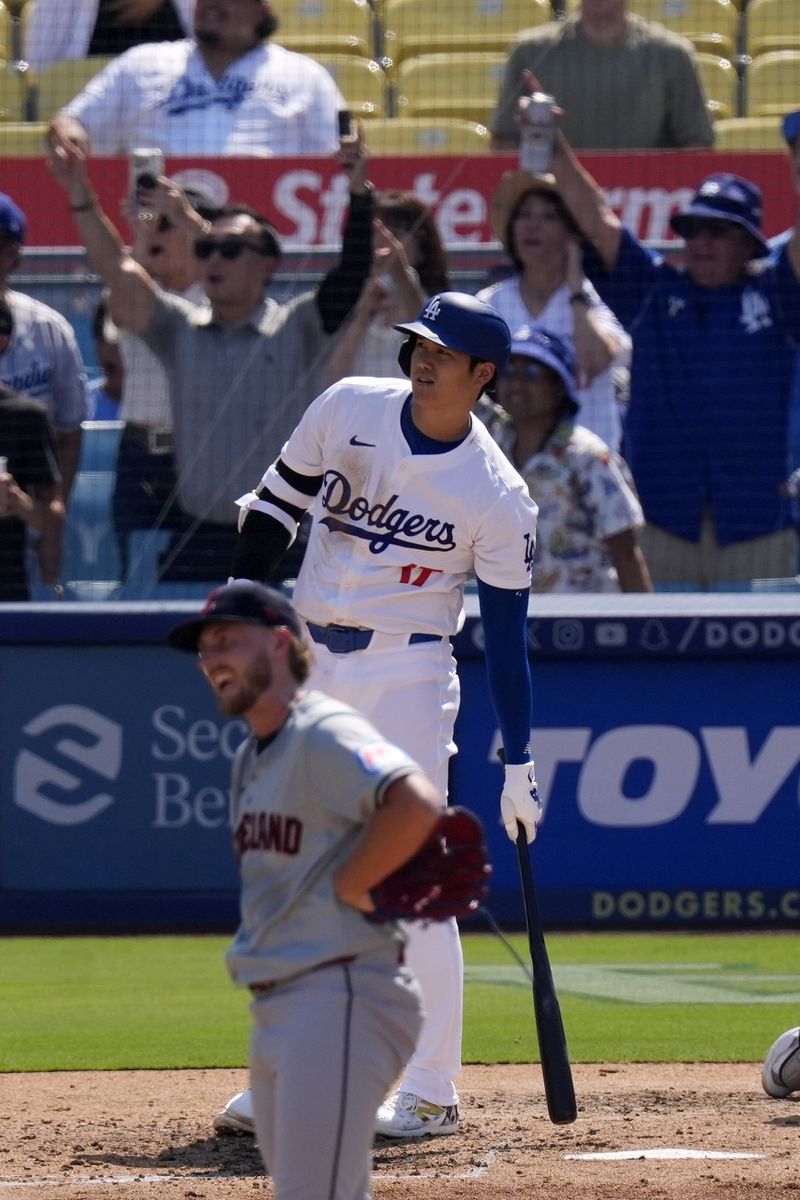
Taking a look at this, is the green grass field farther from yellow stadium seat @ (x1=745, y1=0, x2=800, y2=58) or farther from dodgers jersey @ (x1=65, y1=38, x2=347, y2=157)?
yellow stadium seat @ (x1=745, y1=0, x2=800, y2=58)

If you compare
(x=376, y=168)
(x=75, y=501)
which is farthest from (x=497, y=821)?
(x=376, y=168)

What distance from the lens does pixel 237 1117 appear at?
15.8 ft

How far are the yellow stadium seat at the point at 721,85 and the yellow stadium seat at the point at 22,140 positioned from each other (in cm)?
407

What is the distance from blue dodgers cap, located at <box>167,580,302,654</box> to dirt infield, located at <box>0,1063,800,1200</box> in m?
1.72

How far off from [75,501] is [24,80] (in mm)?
3976

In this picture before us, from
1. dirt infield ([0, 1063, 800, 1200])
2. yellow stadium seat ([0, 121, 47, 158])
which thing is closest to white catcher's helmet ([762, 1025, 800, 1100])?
dirt infield ([0, 1063, 800, 1200])

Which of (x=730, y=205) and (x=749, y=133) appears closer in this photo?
(x=730, y=205)

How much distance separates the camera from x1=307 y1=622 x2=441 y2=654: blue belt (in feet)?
15.6

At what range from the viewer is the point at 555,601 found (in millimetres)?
8266

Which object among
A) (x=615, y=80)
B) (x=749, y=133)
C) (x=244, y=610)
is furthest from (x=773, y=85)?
(x=244, y=610)

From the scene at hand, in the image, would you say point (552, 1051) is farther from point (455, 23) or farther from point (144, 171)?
point (455, 23)

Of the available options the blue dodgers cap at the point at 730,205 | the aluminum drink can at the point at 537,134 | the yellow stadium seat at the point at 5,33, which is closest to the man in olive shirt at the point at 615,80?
the aluminum drink can at the point at 537,134

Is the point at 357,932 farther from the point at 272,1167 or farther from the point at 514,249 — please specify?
the point at 514,249

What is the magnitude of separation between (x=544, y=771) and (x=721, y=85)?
18.2 feet
